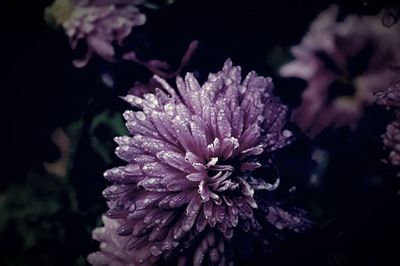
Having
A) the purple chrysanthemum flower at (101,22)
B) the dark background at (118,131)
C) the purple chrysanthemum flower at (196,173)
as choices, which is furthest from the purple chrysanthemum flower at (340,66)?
the purple chrysanthemum flower at (101,22)

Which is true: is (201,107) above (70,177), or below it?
above

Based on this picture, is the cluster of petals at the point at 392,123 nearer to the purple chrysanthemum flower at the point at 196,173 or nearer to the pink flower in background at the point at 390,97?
the pink flower in background at the point at 390,97

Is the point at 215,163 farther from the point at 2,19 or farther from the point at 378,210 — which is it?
the point at 2,19

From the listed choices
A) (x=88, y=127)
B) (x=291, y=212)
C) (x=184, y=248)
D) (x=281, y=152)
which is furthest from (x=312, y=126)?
(x=88, y=127)

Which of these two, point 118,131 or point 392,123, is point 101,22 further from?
point 392,123

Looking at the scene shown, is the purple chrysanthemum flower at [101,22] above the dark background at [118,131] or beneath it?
above

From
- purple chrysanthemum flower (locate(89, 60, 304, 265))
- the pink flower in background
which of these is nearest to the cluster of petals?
the pink flower in background

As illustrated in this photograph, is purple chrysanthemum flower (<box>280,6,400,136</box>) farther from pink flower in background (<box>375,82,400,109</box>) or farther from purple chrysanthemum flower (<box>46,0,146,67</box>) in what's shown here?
purple chrysanthemum flower (<box>46,0,146,67</box>)
